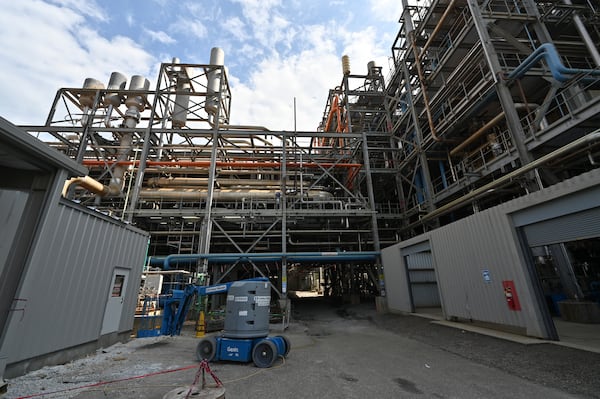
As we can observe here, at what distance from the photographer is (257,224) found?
17547mm

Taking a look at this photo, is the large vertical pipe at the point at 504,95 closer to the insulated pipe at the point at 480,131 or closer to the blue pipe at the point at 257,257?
the insulated pipe at the point at 480,131

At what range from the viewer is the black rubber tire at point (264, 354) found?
5848 millimetres

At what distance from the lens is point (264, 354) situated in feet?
19.5

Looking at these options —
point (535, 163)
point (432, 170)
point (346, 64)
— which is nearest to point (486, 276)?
point (535, 163)

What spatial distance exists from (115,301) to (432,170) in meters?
21.3

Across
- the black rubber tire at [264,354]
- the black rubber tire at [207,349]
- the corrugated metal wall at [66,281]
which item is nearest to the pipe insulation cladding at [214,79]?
the corrugated metal wall at [66,281]

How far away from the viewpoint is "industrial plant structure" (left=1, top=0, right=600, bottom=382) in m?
8.09

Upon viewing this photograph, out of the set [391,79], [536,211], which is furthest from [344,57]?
[536,211]

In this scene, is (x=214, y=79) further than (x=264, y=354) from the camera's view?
Yes

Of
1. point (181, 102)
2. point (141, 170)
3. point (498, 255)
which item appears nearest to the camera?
point (498, 255)

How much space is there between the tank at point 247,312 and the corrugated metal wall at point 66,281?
3587 millimetres

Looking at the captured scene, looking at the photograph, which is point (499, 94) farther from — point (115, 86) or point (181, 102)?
point (115, 86)

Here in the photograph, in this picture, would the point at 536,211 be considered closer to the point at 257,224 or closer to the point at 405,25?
the point at 257,224

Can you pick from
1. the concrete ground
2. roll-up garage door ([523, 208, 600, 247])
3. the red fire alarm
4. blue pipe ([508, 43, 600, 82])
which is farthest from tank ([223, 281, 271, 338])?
blue pipe ([508, 43, 600, 82])
